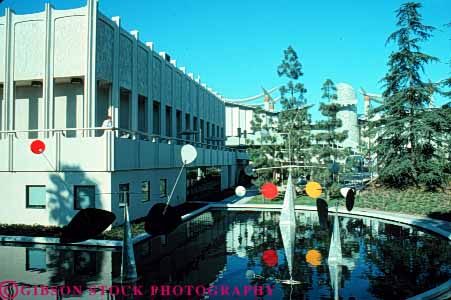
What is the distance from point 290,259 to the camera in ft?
40.9

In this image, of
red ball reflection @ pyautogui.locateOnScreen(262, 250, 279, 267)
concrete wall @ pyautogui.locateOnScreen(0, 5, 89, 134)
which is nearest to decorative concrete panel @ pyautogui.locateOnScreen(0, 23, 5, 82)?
concrete wall @ pyautogui.locateOnScreen(0, 5, 89, 134)

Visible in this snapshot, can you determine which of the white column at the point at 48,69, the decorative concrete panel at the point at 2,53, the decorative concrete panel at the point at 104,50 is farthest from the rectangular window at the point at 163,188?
the decorative concrete panel at the point at 2,53

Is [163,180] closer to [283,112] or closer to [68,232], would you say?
[283,112]

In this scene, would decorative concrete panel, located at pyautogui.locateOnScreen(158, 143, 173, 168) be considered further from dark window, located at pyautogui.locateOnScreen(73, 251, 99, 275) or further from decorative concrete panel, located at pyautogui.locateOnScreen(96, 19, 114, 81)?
dark window, located at pyautogui.locateOnScreen(73, 251, 99, 275)

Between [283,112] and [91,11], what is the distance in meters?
16.8

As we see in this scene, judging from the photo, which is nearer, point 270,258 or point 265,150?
point 270,258

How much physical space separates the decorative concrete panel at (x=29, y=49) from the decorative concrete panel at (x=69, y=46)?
84 centimetres

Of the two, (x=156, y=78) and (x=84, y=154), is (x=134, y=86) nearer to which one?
(x=156, y=78)

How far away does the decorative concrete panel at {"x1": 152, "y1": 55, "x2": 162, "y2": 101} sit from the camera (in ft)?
83.4

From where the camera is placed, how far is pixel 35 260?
12.4 m

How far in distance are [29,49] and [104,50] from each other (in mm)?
3635

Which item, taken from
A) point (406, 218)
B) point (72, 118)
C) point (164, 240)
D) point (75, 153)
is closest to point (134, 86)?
point (72, 118)

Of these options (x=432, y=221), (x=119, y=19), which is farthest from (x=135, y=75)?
(x=432, y=221)

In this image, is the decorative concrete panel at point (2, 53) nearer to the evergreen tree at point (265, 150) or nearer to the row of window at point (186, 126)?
the row of window at point (186, 126)
